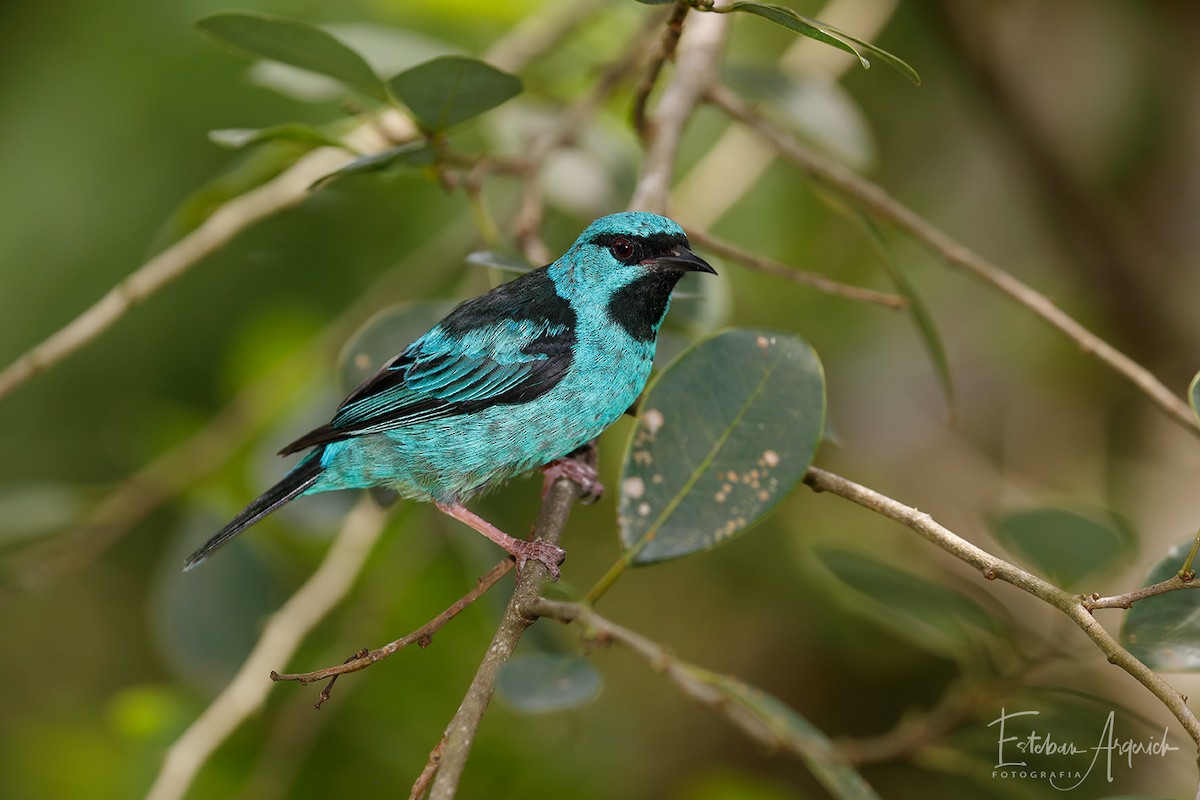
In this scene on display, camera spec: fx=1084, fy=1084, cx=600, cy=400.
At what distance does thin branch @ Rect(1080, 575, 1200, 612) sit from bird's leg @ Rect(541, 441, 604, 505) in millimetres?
1337

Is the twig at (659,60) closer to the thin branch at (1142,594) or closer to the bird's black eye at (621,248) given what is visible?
the bird's black eye at (621,248)

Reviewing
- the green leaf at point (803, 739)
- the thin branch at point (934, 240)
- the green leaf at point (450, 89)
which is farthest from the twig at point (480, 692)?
the thin branch at point (934, 240)

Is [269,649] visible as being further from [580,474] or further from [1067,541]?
[1067,541]

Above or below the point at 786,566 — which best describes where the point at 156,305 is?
above

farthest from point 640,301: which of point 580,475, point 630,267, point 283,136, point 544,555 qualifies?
point 283,136

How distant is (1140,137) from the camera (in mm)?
5094

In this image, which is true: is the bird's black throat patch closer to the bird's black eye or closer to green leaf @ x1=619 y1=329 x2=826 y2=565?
the bird's black eye

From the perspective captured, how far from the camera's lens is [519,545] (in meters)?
2.76

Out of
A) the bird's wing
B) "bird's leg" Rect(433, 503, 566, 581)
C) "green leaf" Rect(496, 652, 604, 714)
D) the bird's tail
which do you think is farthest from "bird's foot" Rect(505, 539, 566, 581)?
the bird's tail

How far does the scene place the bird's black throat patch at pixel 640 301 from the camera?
301cm

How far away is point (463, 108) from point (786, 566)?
252 centimetres

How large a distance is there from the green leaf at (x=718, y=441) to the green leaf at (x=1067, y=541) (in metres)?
1.07

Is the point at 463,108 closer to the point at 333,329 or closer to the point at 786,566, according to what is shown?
the point at 333,329

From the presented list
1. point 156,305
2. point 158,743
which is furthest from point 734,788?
point 156,305
